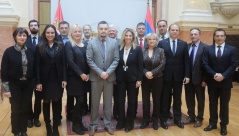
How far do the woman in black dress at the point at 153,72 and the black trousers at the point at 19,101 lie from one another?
5.06ft

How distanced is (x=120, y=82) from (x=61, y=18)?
3.82 meters

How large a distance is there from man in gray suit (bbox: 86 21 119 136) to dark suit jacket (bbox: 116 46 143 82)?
8 cm

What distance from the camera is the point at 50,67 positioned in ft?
10.4

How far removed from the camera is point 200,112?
13.0 feet

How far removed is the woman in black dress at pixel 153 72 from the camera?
12.0ft

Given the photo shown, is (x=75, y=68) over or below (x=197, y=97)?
over

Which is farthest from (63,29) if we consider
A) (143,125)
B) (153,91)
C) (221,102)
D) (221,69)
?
(221,102)

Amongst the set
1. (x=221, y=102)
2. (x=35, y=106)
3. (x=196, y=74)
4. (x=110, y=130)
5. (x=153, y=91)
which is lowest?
(x=110, y=130)

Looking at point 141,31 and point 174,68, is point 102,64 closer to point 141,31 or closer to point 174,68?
point 174,68

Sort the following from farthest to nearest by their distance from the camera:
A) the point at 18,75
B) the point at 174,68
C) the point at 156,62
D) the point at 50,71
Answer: the point at 174,68
the point at 156,62
the point at 50,71
the point at 18,75

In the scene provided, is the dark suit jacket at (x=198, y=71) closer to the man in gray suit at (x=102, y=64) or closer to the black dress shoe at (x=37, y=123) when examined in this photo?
the man in gray suit at (x=102, y=64)

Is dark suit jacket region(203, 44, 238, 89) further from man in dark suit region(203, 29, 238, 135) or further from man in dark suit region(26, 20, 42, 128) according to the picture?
man in dark suit region(26, 20, 42, 128)

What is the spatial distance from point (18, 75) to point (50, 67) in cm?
37

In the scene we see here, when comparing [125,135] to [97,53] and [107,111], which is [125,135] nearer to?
[107,111]
